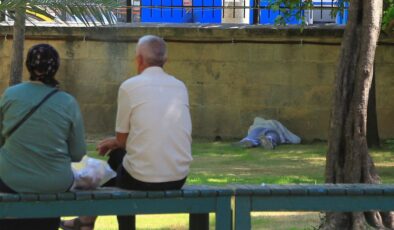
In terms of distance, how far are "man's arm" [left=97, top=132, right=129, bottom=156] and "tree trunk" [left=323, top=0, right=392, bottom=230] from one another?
6.55 ft

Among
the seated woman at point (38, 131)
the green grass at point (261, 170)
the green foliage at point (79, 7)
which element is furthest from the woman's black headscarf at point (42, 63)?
the green foliage at point (79, 7)

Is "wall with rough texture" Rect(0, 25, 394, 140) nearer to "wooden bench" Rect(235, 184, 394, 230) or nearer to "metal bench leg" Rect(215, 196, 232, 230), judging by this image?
"wooden bench" Rect(235, 184, 394, 230)

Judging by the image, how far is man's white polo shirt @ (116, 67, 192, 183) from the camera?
456cm

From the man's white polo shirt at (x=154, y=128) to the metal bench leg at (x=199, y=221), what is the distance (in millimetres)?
450

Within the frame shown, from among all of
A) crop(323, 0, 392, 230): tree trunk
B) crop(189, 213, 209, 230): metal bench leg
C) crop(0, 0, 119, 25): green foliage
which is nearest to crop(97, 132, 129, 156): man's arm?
crop(189, 213, 209, 230): metal bench leg

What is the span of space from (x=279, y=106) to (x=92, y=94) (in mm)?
3133

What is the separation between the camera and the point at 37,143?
4297mm

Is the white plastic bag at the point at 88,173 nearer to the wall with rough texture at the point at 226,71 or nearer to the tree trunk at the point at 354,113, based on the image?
the tree trunk at the point at 354,113

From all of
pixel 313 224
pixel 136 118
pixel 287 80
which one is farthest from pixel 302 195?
pixel 287 80

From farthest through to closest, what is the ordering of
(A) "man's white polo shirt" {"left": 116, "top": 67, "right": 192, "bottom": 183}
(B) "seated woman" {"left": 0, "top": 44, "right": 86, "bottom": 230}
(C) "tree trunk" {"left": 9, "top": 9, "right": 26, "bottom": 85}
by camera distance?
(C) "tree trunk" {"left": 9, "top": 9, "right": 26, "bottom": 85}
(A) "man's white polo shirt" {"left": 116, "top": 67, "right": 192, "bottom": 183}
(B) "seated woman" {"left": 0, "top": 44, "right": 86, "bottom": 230}

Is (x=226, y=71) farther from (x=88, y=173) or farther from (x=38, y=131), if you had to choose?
(x=38, y=131)

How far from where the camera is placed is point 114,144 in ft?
15.9

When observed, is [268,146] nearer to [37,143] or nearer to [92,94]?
[92,94]

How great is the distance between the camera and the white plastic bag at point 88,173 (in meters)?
4.59
